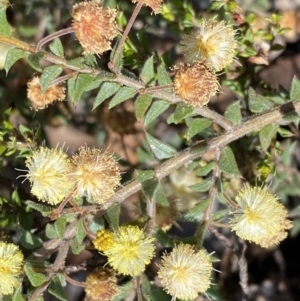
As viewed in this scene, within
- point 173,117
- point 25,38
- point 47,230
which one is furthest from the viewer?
point 25,38

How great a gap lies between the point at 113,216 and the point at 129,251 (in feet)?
0.49

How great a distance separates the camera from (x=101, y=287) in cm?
196

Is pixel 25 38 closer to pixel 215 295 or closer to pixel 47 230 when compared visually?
pixel 47 230

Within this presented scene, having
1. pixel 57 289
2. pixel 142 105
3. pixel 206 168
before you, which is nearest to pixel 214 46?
pixel 142 105

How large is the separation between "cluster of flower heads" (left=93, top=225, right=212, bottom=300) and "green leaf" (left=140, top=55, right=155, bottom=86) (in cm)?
47

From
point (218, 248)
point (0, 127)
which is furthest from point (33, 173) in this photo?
point (218, 248)

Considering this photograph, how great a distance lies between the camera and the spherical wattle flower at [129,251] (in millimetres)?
1853

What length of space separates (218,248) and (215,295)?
61 centimetres

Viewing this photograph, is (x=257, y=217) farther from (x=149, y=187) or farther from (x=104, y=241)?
(x=104, y=241)

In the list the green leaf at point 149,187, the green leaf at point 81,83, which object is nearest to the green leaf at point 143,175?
the green leaf at point 149,187

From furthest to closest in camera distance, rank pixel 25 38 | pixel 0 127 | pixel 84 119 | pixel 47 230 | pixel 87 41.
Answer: pixel 84 119
pixel 25 38
pixel 0 127
pixel 47 230
pixel 87 41

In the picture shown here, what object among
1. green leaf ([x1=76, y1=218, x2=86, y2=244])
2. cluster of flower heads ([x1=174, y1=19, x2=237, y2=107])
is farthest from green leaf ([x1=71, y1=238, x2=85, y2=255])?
cluster of flower heads ([x1=174, y1=19, x2=237, y2=107])

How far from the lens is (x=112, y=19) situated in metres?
1.72

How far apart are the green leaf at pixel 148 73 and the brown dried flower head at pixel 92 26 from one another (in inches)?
9.5
